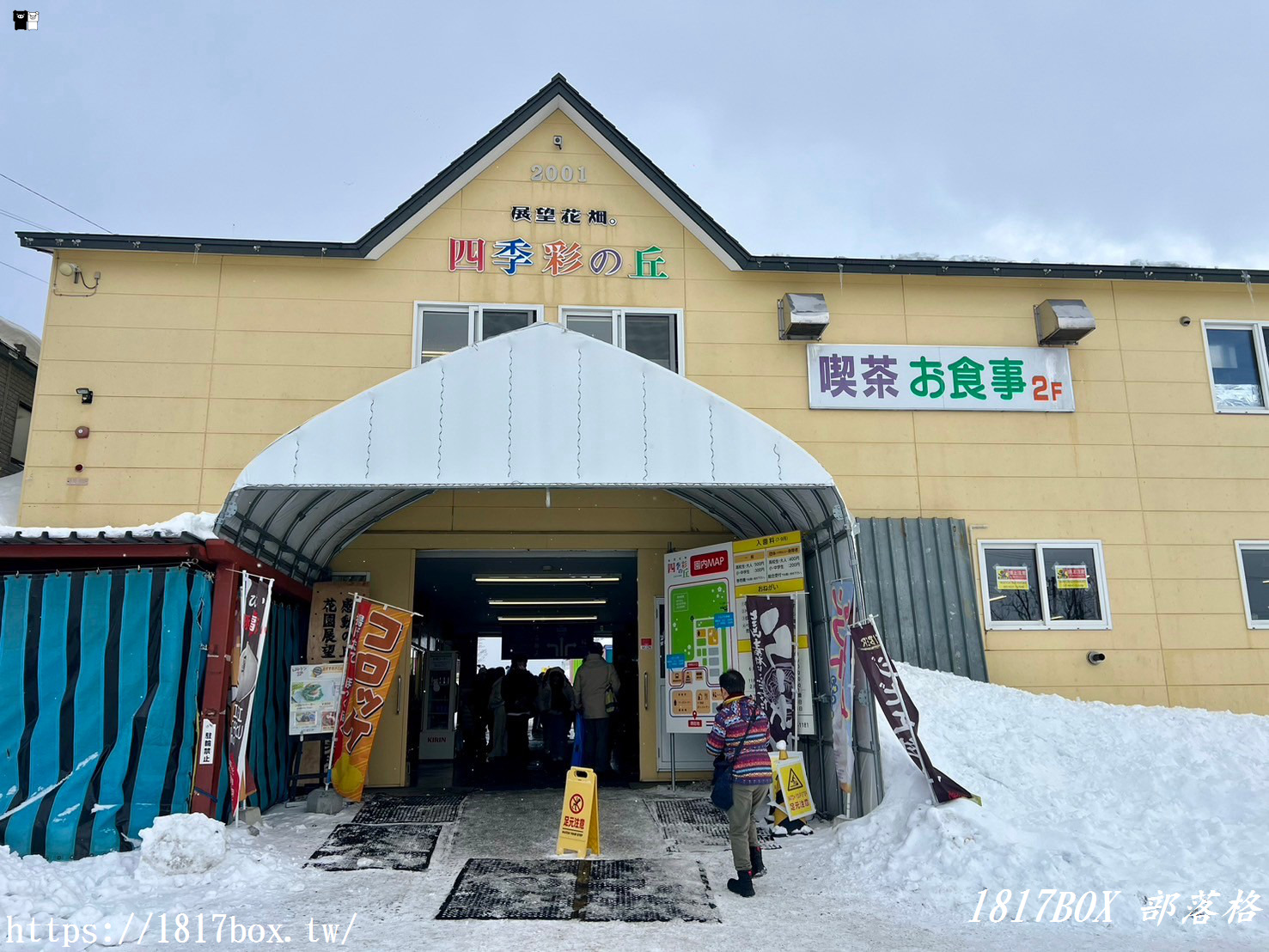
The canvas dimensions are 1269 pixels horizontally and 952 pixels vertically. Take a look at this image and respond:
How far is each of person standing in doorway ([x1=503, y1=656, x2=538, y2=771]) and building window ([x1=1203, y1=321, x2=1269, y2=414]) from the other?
10806 mm

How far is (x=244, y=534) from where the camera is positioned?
25.3ft

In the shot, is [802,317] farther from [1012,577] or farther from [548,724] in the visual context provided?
[548,724]

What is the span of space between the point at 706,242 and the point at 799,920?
7858mm

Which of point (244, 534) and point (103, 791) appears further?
point (244, 534)

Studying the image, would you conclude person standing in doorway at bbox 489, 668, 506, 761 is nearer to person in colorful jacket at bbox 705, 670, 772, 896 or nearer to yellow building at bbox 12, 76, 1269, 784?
yellow building at bbox 12, 76, 1269, 784

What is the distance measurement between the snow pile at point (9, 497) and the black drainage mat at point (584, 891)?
6.90m

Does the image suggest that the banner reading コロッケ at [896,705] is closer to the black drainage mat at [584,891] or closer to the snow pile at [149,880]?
the black drainage mat at [584,891]

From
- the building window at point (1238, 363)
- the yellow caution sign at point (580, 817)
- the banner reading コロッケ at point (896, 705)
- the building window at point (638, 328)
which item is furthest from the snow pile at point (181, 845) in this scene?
the building window at point (1238, 363)

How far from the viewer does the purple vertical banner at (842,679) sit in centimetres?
766

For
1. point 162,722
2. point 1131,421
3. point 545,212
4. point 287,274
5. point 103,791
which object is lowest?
point 103,791

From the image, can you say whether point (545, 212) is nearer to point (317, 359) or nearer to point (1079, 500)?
point (317, 359)

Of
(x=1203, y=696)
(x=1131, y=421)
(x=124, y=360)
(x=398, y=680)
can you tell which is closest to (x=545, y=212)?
(x=124, y=360)

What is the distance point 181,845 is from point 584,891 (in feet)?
9.59

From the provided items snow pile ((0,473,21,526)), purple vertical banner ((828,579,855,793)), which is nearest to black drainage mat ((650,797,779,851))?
purple vertical banner ((828,579,855,793))
